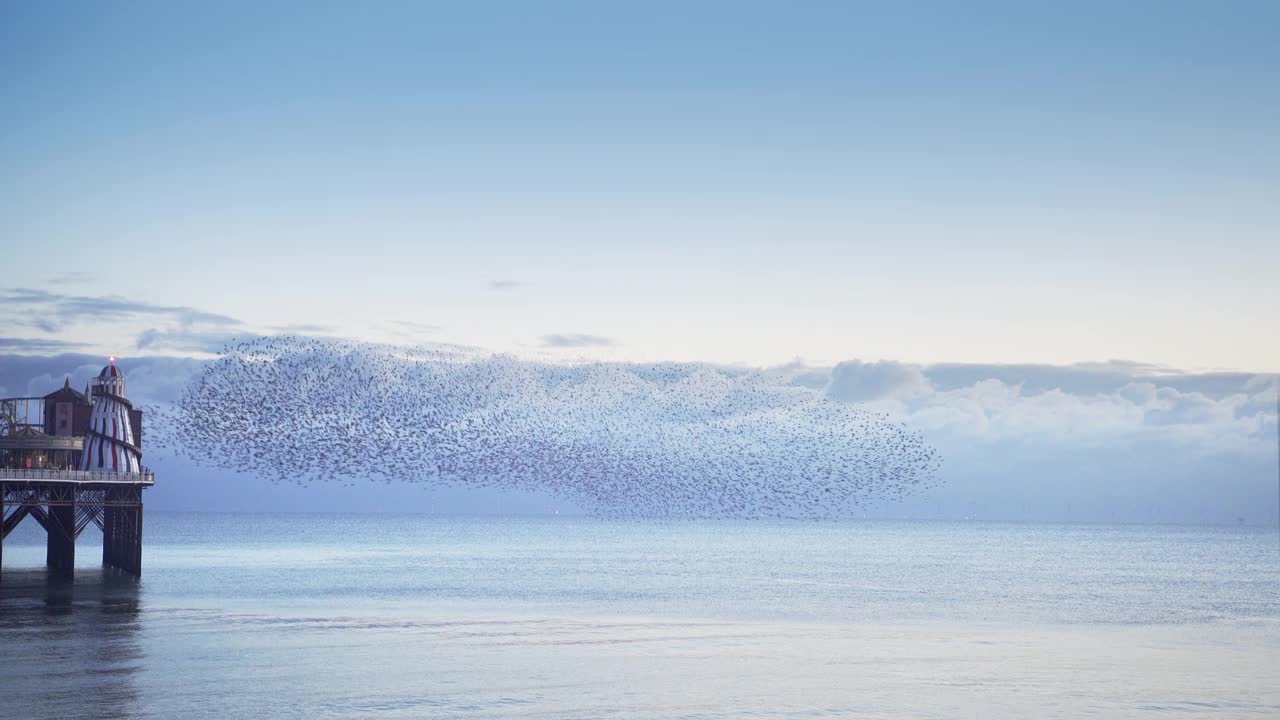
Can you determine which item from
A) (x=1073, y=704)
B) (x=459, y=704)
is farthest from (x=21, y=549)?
(x=1073, y=704)

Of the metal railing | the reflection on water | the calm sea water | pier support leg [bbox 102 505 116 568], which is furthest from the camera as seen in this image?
pier support leg [bbox 102 505 116 568]

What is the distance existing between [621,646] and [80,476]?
3474 centimetres

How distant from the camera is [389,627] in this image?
169ft

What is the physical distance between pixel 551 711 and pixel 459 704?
2.58 meters

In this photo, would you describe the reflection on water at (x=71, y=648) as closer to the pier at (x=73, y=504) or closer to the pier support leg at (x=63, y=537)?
the pier support leg at (x=63, y=537)

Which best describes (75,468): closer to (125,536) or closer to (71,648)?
(125,536)

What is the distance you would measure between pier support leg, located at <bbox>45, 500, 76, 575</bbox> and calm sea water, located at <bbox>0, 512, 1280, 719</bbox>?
1.35 meters

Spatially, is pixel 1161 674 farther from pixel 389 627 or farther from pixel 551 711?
pixel 389 627

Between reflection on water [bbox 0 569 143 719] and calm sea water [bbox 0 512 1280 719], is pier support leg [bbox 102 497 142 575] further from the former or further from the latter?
reflection on water [bbox 0 569 143 719]

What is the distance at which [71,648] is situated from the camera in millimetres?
41312

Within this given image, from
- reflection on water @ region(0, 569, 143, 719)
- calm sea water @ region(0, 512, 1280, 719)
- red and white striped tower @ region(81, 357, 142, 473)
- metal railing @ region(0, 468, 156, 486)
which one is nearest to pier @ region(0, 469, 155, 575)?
metal railing @ region(0, 468, 156, 486)

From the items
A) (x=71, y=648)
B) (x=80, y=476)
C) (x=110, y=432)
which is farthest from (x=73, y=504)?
(x=71, y=648)

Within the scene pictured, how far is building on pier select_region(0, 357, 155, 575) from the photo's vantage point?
65875mm

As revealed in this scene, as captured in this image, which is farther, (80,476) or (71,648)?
(80,476)
